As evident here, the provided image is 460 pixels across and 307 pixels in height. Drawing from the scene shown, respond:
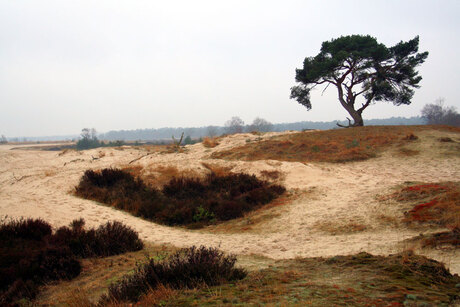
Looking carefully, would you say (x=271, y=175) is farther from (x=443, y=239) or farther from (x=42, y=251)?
(x=42, y=251)

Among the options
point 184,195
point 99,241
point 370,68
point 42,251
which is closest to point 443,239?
point 99,241

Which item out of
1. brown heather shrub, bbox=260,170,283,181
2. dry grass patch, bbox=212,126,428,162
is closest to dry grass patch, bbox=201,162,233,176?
brown heather shrub, bbox=260,170,283,181

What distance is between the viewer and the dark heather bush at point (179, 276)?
363cm

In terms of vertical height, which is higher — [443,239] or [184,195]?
[443,239]

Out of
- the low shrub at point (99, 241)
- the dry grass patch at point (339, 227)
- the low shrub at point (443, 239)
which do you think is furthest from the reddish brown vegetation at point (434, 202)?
the low shrub at point (99, 241)

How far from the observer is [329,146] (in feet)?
63.2

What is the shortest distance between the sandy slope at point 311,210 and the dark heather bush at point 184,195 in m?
0.66

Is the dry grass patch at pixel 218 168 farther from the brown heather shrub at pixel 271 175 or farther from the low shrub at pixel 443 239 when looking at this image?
the low shrub at pixel 443 239

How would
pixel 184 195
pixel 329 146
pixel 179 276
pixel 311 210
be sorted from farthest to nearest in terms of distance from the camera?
pixel 329 146, pixel 184 195, pixel 311 210, pixel 179 276

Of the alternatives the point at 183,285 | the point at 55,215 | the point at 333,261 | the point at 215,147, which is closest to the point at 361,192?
the point at 333,261

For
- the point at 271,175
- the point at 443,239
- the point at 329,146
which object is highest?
the point at 329,146

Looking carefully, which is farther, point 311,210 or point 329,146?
point 329,146

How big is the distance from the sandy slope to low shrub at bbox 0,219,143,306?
140 centimetres

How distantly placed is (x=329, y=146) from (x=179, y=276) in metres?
17.0
